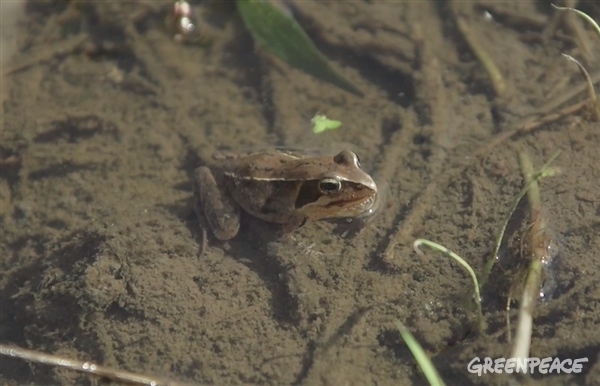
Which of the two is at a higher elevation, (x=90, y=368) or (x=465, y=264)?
(x=465, y=264)

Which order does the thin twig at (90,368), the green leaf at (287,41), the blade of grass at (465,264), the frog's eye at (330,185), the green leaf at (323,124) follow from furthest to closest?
the green leaf at (287,41)
the green leaf at (323,124)
the frog's eye at (330,185)
the thin twig at (90,368)
the blade of grass at (465,264)

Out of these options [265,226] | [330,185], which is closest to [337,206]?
[330,185]

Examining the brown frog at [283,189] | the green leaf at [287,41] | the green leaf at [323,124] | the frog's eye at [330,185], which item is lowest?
the brown frog at [283,189]

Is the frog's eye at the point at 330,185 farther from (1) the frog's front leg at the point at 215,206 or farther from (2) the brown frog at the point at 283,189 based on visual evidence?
(1) the frog's front leg at the point at 215,206

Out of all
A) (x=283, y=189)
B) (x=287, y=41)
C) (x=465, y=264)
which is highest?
(x=465, y=264)

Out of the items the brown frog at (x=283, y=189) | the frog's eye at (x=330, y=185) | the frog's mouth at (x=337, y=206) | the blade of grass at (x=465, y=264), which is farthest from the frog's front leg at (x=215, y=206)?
the blade of grass at (x=465, y=264)

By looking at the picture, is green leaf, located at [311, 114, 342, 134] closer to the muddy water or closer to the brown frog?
the muddy water

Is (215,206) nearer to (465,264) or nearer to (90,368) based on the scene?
(90,368)
